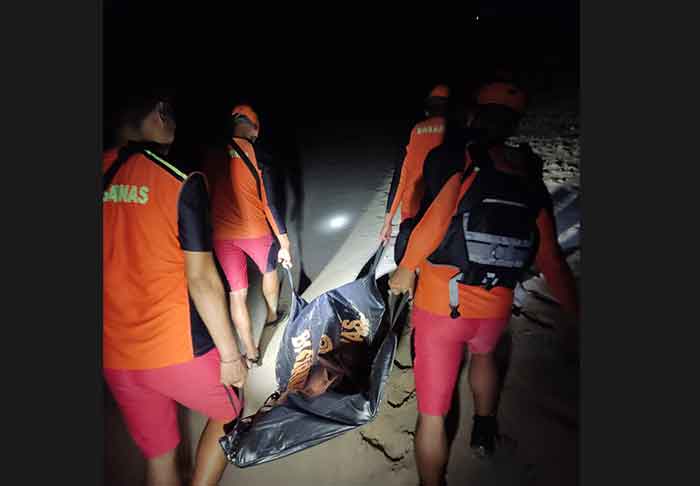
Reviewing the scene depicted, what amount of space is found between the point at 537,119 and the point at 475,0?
687mm

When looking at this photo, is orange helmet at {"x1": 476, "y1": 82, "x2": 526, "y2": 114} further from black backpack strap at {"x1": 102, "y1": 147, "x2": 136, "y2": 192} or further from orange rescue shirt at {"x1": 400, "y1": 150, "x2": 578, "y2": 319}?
black backpack strap at {"x1": 102, "y1": 147, "x2": 136, "y2": 192}

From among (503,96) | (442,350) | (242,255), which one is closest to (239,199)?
(242,255)

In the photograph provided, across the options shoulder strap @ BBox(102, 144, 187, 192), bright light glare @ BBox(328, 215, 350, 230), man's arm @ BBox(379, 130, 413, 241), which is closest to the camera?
shoulder strap @ BBox(102, 144, 187, 192)

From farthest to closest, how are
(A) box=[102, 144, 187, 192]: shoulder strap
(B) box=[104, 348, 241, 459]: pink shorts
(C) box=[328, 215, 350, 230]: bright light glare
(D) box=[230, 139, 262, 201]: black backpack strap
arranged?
1. (C) box=[328, 215, 350, 230]: bright light glare
2. (D) box=[230, 139, 262, 201]: black backpack strap
3. (B) box=[104, 348, 241, 459]: pink shorts
4. (A) box=[102, 144, 187, 192]: shoulder strap

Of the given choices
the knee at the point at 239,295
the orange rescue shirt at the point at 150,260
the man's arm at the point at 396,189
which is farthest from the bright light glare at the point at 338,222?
the orange rescue shirt at the point at 150,260

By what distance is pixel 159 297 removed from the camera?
1.63 metres

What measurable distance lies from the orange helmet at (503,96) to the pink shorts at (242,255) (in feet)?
3.78

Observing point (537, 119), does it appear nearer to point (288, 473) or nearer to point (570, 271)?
point (570, 271)

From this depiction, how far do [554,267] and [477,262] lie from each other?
15.3 inches

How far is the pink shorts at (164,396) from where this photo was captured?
5.40ft

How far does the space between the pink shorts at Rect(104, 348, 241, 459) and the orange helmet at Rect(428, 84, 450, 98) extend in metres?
1.49

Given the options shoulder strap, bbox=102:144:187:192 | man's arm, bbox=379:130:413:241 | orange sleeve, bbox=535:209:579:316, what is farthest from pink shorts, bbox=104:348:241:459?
orange sleeve, bbox=535:209:579:316

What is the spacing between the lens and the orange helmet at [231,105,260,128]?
1912mm

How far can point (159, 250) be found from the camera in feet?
5.15
